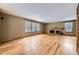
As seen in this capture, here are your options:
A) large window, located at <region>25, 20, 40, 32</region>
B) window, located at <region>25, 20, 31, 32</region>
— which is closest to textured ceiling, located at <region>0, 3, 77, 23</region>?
window, located at <region>25, 20, 31, 32</region>

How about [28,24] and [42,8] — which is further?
[28,24]

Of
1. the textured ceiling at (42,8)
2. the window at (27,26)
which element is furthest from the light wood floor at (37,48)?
the window at (27,26)

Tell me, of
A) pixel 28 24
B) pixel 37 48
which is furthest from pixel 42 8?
pixel 28 24

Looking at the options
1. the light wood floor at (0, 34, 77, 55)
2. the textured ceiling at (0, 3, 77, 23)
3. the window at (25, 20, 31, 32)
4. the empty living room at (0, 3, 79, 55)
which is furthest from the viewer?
the window at (25, 20, 31, 32)

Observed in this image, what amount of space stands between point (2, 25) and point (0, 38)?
0.76 metres

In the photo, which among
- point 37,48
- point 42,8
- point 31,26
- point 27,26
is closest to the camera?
point 37,48

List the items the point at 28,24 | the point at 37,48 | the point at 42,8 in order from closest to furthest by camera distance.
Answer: the point at 37,48 < the point at 42,8 < the point at 28,24

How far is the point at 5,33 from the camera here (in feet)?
21.9

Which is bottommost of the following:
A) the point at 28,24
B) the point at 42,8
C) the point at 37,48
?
the point at 37,48

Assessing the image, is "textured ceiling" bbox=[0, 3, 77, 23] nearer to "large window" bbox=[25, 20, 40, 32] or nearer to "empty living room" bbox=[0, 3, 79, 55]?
"empty living room" bbox=[0, 3, 79, 55]

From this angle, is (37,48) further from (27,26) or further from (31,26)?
(31,26)

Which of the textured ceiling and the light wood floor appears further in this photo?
the textured ceiling

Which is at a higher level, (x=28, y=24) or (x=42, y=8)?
(x=42, y=8)

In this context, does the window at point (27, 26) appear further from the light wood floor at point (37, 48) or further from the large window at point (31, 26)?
the light wood floor at point (37, 48)
